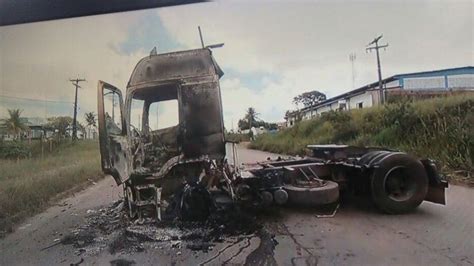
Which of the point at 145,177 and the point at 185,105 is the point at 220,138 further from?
the point at 145,177

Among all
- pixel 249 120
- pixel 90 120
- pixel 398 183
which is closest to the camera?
pixel 90 120

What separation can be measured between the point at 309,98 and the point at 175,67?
0.62 m

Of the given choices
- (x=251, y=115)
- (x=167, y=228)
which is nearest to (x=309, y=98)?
(x=251, y=115)

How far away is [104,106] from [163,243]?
0.64 meters

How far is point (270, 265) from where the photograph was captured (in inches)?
53.2

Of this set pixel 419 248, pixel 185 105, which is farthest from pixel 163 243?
pixel 419 248

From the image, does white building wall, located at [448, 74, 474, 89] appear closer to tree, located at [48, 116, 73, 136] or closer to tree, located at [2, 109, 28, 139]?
tree, located at [48, 116, 73, 136]

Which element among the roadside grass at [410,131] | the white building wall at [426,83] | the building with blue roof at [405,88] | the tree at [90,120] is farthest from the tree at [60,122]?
the white building wall at [426,83]

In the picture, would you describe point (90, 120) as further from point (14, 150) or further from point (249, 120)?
point (249, 120)

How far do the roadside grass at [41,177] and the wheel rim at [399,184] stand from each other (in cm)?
141

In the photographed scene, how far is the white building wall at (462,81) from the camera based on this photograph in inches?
57.1

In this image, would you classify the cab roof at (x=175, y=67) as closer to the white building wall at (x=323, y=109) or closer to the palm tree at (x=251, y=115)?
the palm tree at (x=251, y=115)

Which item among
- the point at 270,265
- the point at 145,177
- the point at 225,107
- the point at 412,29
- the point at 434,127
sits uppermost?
the point at 412,29

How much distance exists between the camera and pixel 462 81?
147 centimetres
